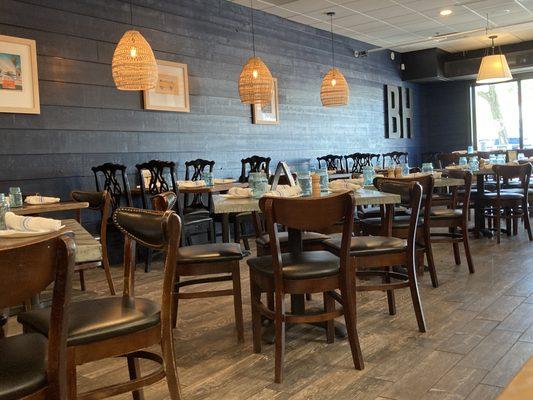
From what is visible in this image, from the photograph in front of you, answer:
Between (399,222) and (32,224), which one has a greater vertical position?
(32,224)

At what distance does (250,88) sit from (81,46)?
1.83m

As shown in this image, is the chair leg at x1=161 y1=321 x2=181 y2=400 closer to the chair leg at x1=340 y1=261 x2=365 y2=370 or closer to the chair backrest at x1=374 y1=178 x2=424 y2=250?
the chair leg at x1=340 y1=261 x2=365 y2=370

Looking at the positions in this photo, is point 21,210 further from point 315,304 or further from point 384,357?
point 384,357

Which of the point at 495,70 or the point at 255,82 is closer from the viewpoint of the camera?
the point at 255,82

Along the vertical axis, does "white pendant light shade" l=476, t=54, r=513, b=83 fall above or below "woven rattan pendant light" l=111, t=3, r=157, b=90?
above

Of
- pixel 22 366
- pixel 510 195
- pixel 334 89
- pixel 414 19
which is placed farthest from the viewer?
pixel 414 19

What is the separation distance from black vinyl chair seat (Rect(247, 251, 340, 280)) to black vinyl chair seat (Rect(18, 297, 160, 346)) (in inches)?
29.4

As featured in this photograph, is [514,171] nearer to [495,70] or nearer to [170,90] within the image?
[495,70]

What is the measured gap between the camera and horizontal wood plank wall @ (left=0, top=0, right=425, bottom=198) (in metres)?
5.14

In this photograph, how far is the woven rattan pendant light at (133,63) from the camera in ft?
15.9

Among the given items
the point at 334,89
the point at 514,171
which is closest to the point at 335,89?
the point at 334,89

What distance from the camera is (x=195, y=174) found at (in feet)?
20.4

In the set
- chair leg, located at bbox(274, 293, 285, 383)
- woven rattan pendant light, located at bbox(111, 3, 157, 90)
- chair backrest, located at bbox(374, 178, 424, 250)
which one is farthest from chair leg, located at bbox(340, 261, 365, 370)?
woven rattan pendant light, located at bbox(111, 3, 157, 90)

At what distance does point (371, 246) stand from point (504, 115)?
10.5 m
